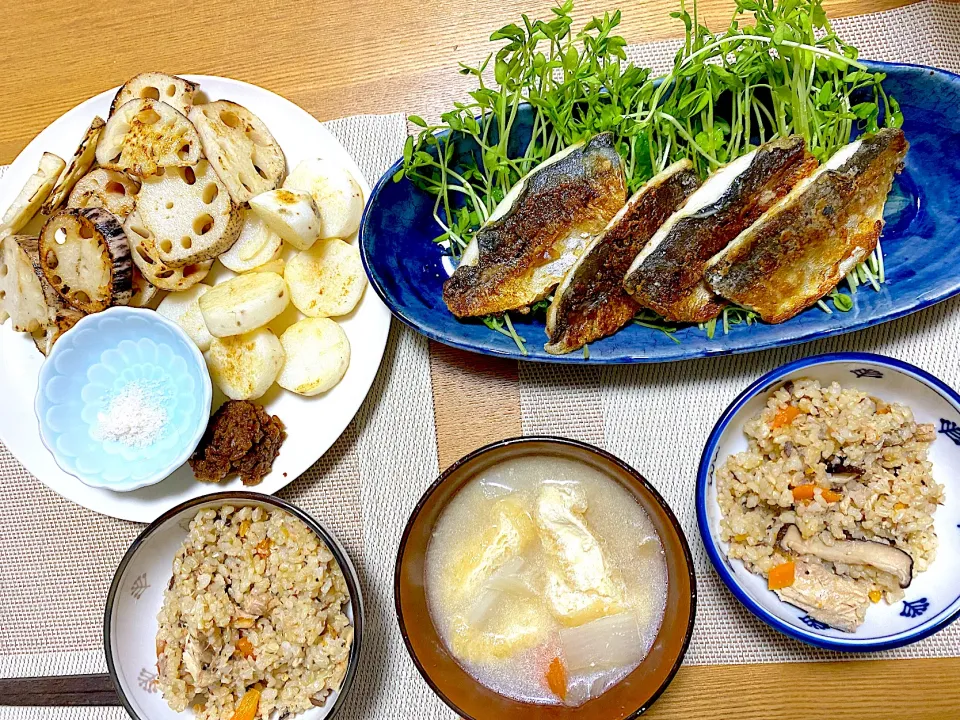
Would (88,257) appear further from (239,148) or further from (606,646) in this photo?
(606,646)

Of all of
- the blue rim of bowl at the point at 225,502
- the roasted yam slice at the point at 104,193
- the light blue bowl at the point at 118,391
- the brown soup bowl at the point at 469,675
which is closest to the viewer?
the brown soup bowl at the point at 469,675

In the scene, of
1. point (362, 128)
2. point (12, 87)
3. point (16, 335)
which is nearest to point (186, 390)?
point (16, 335)

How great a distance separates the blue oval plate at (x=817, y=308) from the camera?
152cm

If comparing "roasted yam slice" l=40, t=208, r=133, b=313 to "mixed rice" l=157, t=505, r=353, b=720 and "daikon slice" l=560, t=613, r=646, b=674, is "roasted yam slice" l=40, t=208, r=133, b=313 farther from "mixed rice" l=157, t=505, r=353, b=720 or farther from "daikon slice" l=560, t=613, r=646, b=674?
"daikon slice" l=560, t=613, r=646, b=674

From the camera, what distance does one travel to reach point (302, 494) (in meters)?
1.76

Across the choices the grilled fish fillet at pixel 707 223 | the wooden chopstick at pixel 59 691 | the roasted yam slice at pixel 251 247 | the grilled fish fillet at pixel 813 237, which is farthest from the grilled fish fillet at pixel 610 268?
the wooden chopstick at pixel 59 691

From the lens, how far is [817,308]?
1.58 metres

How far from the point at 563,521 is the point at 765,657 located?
680 mm

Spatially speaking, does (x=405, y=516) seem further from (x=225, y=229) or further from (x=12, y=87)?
(x=12, y=87)

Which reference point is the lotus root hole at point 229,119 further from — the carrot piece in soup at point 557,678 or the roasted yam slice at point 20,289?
the carrot piece in soup at point 557,678

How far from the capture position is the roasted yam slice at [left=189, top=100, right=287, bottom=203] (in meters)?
1.62

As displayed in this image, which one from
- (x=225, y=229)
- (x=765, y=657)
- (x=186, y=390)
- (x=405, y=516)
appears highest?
(x=225, y=229)

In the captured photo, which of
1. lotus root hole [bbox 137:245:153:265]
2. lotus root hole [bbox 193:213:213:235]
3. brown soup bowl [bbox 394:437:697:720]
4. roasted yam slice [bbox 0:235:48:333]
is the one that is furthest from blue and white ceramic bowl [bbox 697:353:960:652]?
roasted yam slice [bbox 0:235:48:333]

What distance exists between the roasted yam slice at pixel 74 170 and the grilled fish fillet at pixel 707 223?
136 cm
